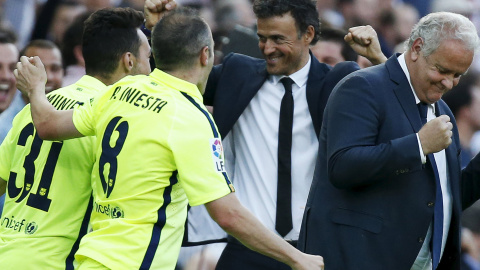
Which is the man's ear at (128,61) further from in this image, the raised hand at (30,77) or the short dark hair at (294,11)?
the short dark hair at (294,11)

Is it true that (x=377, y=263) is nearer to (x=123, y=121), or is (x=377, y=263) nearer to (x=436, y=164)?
(x=436, y=164)

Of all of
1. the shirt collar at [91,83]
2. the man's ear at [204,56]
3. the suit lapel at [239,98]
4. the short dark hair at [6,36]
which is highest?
the man's ear at [204,56]

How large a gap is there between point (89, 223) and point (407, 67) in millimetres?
1829

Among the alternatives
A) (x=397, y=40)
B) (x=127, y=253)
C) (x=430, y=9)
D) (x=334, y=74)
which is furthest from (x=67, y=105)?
(x=430, y=9)

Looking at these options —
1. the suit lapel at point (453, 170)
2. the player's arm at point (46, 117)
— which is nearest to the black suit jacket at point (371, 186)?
the suit lapel at point (453, 170)

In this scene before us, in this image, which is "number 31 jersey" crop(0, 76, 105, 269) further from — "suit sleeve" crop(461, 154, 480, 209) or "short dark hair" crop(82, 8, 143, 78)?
"suit sleeve" crop(461, 154, 480, 209)

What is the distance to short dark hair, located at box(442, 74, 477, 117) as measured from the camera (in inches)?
352

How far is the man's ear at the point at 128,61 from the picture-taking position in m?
5.20

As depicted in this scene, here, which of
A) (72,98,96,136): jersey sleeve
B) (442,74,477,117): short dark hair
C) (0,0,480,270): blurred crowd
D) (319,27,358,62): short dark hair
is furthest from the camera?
(442,74,477,117): short dark hair

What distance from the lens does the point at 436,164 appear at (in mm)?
4898

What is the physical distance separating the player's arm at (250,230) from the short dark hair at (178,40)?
2.33 ft

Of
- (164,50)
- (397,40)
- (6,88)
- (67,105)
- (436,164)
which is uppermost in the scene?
(164,50)

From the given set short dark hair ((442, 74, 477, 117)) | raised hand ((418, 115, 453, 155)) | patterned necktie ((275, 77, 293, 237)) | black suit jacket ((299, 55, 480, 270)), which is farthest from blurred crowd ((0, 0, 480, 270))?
raised hand ((418, 115, 453, 155))

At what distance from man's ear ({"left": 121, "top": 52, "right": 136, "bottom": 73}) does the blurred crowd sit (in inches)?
66.1
